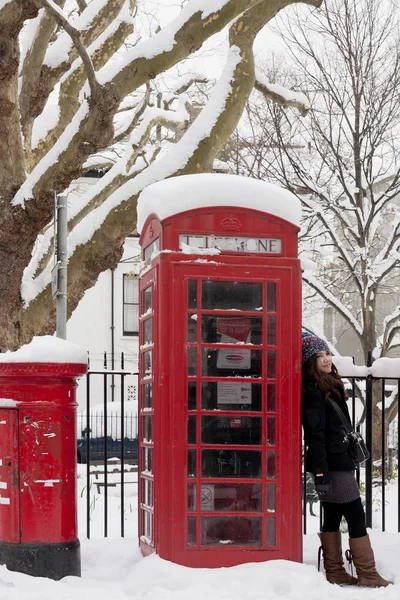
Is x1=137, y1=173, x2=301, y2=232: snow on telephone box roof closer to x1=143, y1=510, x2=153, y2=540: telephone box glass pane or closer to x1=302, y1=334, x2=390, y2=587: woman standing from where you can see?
x1=302, y1=334, x2=390, y2=587: woman standing

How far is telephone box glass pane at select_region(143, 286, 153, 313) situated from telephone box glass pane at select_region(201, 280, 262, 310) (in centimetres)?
46

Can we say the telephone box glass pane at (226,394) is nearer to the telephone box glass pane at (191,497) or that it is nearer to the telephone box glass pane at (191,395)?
the telephone box glass pane at (191,395)

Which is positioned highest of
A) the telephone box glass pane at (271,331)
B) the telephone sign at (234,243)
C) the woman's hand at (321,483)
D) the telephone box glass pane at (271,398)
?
the telephone sign at (234,243)

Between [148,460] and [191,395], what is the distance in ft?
2.29

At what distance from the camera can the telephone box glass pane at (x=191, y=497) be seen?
18.9 ft

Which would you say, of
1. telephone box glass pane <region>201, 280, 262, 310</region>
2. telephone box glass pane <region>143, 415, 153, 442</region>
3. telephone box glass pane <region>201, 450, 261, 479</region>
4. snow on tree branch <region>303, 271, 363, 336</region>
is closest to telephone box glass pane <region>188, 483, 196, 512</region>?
telephone box glass pane <region>201, 450, 261, 479</region>

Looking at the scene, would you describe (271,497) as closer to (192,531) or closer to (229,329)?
(192,531)

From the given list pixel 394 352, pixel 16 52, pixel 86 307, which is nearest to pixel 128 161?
pixel 16 52

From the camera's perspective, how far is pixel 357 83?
14594mm

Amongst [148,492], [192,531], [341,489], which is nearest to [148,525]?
[148,492]

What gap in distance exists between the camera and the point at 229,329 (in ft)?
19.0

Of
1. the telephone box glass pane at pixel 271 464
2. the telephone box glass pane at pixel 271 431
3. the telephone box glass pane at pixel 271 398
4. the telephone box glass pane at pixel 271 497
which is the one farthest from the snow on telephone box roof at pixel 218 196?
the telephone box glass pane at pixel 271 497

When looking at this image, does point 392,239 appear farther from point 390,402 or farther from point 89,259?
point 89,259

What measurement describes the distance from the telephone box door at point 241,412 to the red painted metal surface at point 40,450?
836 mm
